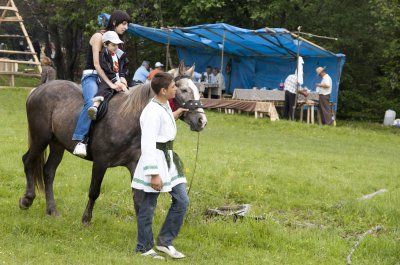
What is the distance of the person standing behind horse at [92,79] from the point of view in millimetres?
7688

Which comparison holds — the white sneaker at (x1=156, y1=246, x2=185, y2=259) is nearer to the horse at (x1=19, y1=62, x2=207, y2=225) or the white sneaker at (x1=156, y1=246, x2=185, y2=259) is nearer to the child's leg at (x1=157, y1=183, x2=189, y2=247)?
the child's leg at (x1=157, y1=183, x2=189, y2=247)

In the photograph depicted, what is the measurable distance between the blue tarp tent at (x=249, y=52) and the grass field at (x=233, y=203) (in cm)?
964

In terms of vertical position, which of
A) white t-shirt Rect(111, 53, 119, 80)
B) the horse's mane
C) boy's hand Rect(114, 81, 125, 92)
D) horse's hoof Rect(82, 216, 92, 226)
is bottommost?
horse's hoof Rect(82, 216, 92, 226)

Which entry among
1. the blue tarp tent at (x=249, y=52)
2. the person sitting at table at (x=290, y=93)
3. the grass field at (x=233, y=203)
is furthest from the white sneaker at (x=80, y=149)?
the person sitting at table at (x=290, y=93)

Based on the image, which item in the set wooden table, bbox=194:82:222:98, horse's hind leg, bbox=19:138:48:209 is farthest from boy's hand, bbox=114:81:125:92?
wooden table, bbox=194:82:222:98

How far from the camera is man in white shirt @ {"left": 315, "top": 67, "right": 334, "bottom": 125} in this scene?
23656mm

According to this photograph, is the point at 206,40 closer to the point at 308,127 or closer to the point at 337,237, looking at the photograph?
the point at 308,127

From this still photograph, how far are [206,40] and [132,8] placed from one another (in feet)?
15.3

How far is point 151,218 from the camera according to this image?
6.74 metres

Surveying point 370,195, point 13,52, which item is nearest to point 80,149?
point 370,195

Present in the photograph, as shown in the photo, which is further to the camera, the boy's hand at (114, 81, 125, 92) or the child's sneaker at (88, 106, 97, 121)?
the boy's hand at (114, 81, 125, 92)

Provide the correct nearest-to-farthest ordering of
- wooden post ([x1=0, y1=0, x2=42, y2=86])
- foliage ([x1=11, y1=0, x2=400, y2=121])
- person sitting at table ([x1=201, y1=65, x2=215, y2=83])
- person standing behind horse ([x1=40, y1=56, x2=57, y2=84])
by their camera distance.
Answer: person standing behind horse ([x1=40, y1=56, x2=57, y2=84]) < person sitting at table ([x1=201, y1=65, x2=215, y2=83]) < wooden post ([x1=0, y1=0, x2=42, y2=86]) < foliage ([x1=11, y1=0, x2=400, y2=121])

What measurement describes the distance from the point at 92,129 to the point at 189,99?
1.30 meters

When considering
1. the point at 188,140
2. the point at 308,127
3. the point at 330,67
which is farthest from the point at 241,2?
the point at 188,140
